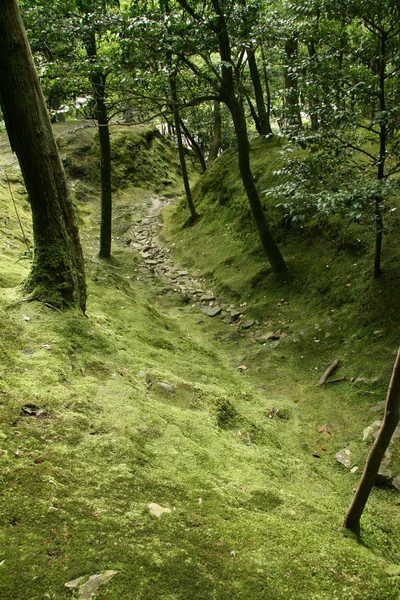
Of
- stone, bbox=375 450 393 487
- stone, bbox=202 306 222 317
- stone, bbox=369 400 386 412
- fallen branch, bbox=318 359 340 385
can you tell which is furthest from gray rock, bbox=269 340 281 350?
stone, bbox=375 450 393 487

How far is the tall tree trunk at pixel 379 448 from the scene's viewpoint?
8.05 ft

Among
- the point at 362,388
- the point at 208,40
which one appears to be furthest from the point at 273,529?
the point at 208,40

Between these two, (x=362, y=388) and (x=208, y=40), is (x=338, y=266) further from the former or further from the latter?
(x=208, y=40)

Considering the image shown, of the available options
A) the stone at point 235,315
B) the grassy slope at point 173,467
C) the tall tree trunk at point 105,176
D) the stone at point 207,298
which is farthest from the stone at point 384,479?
the tall tree trunk at point 105,176

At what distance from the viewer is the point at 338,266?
355 inches

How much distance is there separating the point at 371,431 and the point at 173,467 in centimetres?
337

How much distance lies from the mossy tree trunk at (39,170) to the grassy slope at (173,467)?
1.68 ft

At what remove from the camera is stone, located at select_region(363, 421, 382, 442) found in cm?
526

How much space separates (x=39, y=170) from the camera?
4926mm

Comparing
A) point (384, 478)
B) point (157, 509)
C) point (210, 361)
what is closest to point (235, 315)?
point (210, 361)

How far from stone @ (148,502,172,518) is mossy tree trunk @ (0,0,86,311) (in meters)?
3.38

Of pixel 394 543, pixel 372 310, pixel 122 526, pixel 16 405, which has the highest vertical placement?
pixel 372 310

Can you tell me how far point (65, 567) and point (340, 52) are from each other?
27.1 ft

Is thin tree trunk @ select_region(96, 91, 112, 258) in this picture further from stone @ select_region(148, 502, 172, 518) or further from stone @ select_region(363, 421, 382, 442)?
stone @ select_region(148, 502, 172, 518)
